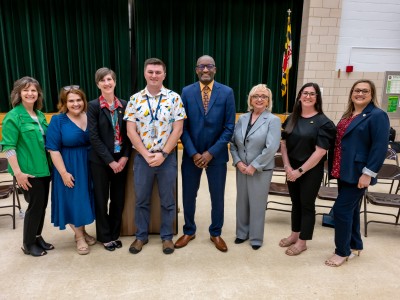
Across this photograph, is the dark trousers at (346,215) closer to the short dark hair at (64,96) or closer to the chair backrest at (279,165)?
the chair backrest at (279,165)

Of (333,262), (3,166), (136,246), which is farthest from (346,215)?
(3,166)

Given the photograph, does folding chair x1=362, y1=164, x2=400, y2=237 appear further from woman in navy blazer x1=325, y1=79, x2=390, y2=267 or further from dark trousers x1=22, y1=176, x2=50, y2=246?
dark trousers x1=22, y1=176, x2=50, y2=246

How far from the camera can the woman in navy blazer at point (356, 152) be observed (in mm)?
2217

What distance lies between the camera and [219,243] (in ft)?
9.24

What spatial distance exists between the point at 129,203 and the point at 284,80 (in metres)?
4.59

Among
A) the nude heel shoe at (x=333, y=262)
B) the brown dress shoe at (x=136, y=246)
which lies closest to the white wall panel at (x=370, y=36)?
the nude heel shoe at (x=333, y=262)

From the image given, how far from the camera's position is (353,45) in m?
6.34

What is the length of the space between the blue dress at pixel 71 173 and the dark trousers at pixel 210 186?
81 centimetres

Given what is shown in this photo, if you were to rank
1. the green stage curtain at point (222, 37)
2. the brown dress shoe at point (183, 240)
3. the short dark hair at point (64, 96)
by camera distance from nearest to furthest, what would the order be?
the short dark hair at point (64, 96), the brown dress shoe at point (183, 240), the green stage curtain at point (222, 37)

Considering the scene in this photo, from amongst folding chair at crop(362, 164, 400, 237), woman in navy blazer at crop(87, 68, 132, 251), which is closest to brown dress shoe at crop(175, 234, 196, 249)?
woman in navy blazer at crop(87, 68, 132, 251)

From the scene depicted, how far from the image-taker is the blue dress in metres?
2.42

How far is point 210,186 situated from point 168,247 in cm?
65

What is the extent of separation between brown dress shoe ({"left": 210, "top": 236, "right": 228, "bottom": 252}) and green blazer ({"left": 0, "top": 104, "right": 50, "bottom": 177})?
5.03 ft

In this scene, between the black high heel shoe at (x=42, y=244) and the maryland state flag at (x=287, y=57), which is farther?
the maryland state flag at (x=287, y=57)
